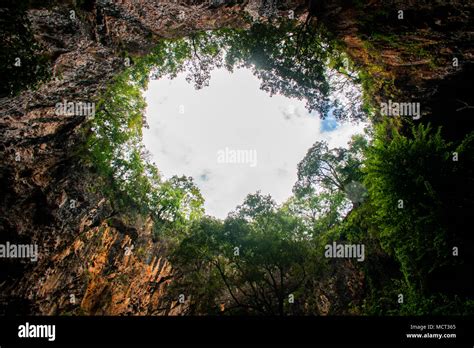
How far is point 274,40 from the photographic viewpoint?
1402 centimetres

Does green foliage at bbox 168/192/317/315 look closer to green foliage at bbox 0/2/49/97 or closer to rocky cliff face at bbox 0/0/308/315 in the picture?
rocky cliff face at bbox 0/0/308/315

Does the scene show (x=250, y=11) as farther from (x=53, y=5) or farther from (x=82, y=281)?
(x=82, y=281)

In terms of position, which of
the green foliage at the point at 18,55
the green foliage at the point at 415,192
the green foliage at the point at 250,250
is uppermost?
the green foliage at the point at 18,55

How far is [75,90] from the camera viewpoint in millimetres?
12844

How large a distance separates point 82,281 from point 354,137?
24008 mm

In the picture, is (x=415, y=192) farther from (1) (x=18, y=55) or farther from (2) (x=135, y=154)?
(2) (x=135, y=154)

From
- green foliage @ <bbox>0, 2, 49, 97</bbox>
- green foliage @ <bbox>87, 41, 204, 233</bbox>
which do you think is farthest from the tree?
green foliage @ <bbox>0, 2, 49, 97</bbox>

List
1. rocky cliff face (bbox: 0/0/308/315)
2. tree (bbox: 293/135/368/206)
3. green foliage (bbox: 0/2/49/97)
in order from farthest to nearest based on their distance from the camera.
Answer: tree (bbox: 293/135/368/206)
rocky cliff face (bbox: 0/0/308/315)
green foliage (bbox: 0/2/49/97)

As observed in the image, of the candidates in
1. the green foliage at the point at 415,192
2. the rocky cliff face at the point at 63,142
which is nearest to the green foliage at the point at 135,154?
the rocky cliff face at the point at 63,142

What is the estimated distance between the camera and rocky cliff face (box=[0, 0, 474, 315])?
1073 centimetres

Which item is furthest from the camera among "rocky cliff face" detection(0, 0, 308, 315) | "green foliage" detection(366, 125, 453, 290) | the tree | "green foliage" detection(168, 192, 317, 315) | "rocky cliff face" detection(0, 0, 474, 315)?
the tree

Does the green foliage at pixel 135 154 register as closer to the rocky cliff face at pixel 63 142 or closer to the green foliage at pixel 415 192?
the rocky cliff face at pixel 63 142

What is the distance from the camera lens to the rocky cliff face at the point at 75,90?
10734 millimetres

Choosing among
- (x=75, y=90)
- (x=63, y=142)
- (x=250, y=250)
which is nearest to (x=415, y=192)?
(x=250, y=250)
